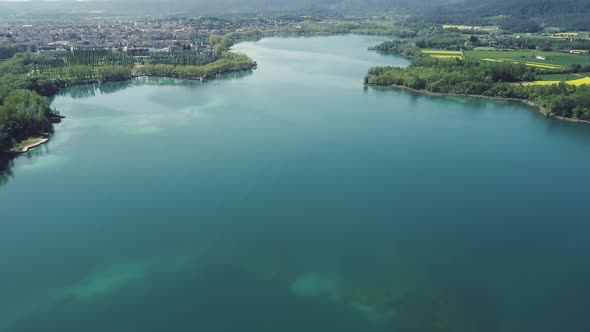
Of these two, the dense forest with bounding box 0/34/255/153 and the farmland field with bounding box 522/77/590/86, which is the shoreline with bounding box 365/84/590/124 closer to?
the farmland field with bounding box 522/77/590/86

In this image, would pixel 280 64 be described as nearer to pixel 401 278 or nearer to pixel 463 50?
pixel 463 50

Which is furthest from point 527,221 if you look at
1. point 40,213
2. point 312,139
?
point 40,213

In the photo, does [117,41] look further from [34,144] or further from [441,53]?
[441,53]

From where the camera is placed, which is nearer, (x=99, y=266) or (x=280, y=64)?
(x=99, y=266)

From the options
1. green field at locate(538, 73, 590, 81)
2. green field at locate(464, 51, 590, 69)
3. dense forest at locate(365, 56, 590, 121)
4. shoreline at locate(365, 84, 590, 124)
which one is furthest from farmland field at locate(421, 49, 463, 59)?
shoreline at locate(365, 84, 590, 124)

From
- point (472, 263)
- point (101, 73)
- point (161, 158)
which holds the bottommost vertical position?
point (472, 263)

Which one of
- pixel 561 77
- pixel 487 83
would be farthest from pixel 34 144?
pixel 561 77

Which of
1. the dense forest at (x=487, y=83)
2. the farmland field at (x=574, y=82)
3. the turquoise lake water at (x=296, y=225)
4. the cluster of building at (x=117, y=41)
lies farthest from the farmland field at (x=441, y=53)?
the cluster of building at (x=117, y=41)
